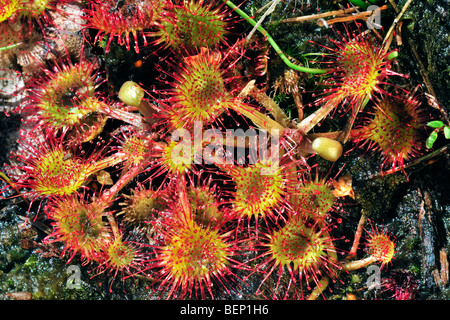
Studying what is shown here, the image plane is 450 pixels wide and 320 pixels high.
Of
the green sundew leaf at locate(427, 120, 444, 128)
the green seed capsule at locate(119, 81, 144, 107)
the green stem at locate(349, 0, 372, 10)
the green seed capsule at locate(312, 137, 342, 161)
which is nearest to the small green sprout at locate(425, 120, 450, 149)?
the green sundew leaf at locate(427, 120, 444, 128)

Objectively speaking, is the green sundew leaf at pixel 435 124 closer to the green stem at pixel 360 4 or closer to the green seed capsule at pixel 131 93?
the green stem at pixel 360 4

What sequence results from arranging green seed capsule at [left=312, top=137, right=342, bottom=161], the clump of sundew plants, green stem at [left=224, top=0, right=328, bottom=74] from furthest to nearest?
green stem at [left=224, top=0, right=328, bottom=74] → the clump of sundew plants → green seed capsule at [left=312, top=137, right=342, bottom=161]

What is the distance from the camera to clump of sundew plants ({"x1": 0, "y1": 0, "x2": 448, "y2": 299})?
2.89 meters

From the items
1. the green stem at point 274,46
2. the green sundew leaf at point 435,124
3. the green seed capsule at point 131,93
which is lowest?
the green sundew leaf at point 435,124

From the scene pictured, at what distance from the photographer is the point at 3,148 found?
11.0ft

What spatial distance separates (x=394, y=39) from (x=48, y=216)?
2730 mm

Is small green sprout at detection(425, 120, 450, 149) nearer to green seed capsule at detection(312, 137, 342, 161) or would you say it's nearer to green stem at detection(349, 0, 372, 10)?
green seed capsule at detection(312, 137, 342, 161)

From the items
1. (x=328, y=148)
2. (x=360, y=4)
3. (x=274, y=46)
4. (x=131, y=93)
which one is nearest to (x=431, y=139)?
(x=328, y=148)

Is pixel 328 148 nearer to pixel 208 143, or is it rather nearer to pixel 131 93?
pixel 208 143

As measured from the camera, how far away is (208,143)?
2980 mm

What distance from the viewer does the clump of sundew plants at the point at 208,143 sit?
9.48 ft

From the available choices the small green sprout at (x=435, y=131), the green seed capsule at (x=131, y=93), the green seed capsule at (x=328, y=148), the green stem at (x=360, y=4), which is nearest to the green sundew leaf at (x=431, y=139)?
the small green sprout at (x=435, y=131)

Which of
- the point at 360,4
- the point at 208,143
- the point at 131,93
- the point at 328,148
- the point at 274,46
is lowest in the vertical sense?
the point at 328,148
